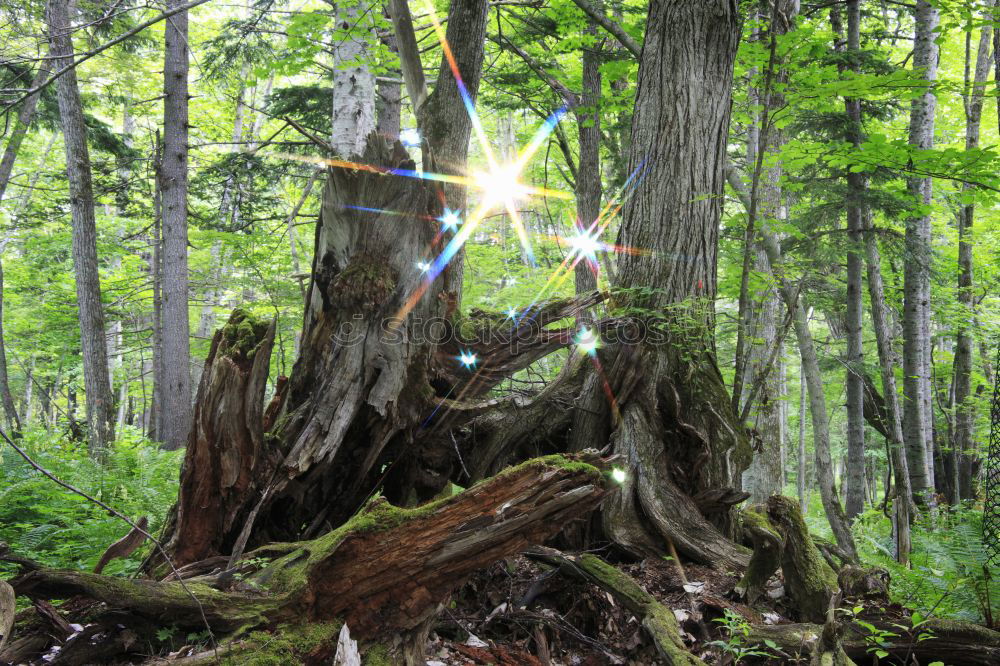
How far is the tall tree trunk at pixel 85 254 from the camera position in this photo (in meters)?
8.61

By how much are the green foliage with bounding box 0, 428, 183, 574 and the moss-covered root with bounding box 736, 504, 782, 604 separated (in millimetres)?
3875

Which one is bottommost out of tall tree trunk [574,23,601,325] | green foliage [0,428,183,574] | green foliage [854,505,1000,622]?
green foliage [0,428,183,574]

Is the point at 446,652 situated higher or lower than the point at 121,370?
higher

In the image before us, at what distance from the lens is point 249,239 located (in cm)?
1017

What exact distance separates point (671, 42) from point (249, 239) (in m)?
8.10

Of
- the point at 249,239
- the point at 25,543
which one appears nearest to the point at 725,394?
the point at 25,543

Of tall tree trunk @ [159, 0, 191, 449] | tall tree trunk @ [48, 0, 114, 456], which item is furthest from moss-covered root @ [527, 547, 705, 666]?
tall tree trunk @ [159, 0, 191, 449]

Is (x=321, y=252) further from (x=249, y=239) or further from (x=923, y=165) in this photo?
(x=249, y=239)

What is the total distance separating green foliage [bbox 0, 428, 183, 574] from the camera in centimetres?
416

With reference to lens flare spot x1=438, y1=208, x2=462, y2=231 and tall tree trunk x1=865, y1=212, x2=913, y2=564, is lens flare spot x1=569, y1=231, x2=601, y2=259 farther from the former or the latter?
tall tree trunk x1=865, y1=212, x2=913, y2=564

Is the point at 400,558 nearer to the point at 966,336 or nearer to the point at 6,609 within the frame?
the point at 6,609

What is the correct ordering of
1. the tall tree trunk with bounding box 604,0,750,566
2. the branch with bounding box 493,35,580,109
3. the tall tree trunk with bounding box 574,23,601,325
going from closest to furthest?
the tall tree trunk with bounding box 604,0,750,566 < the branch with bounding box 493,35,580,109 < the tall tree trunk with bounding box 574,23,601,325

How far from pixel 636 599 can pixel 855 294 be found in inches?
378

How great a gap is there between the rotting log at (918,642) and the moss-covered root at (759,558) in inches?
19.3
